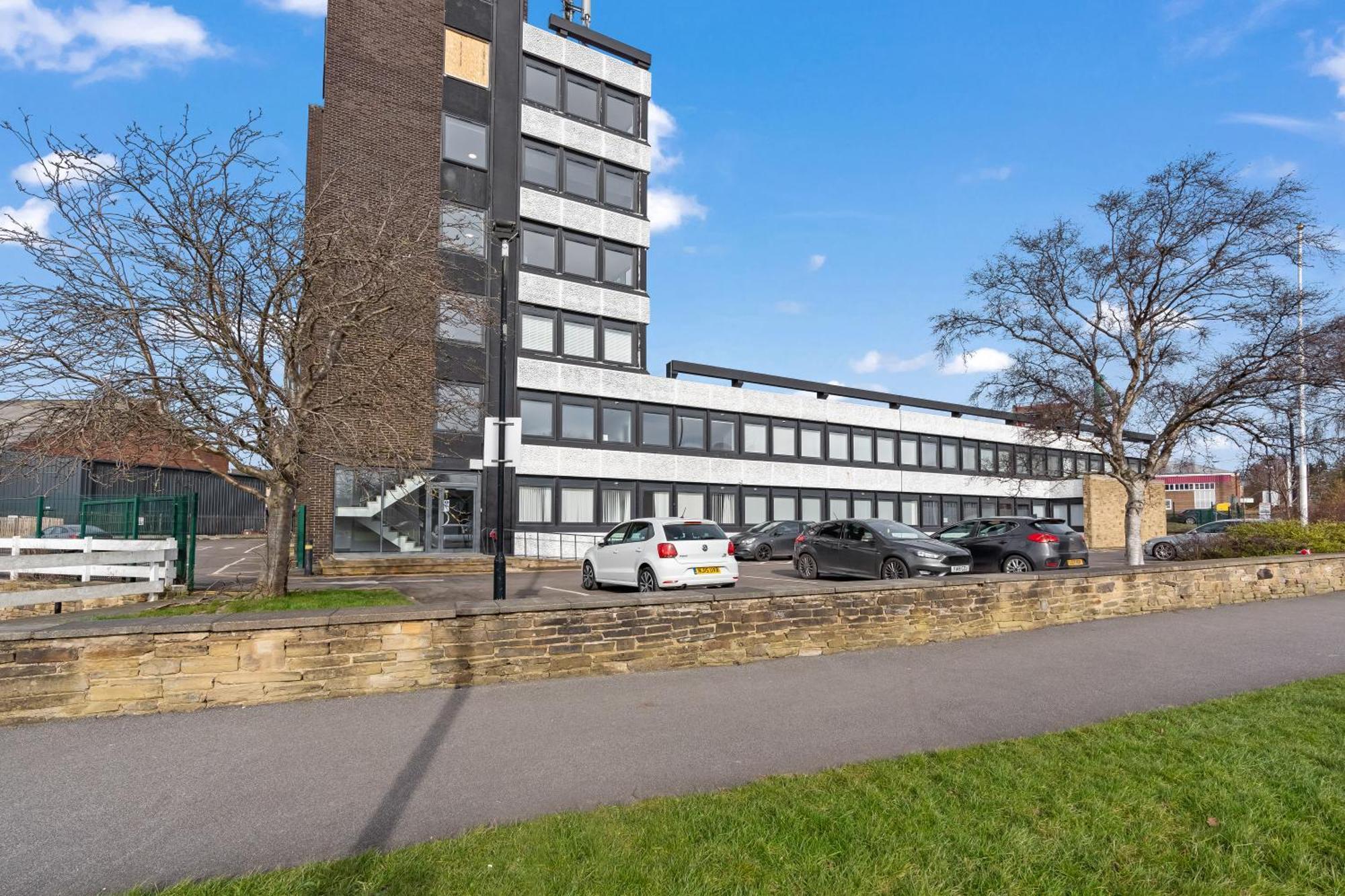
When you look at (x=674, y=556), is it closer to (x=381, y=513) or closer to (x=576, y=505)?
(x=381, y=513)

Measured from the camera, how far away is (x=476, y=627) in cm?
766

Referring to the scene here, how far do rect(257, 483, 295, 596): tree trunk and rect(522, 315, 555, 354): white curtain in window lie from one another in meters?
15.7

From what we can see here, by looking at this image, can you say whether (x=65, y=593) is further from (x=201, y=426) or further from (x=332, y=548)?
(x=332, y=548)

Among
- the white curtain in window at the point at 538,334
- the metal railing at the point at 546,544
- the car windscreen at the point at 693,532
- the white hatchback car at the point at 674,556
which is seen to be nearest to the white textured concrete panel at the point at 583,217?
the white curtain in window at the point at 538,334

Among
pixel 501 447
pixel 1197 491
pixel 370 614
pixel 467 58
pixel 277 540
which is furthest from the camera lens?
pixel 1197 491

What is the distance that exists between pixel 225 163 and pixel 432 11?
18.8m

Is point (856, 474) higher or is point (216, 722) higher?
point (856, 474)

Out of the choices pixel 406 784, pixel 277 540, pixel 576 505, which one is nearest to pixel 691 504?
pixel 576 505

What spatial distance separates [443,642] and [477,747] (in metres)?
1.87

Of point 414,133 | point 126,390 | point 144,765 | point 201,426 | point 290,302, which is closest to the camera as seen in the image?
point 144,765

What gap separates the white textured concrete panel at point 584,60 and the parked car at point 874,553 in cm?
2071

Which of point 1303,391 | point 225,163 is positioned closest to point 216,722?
point 225,163

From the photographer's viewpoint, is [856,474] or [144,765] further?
[856,474]

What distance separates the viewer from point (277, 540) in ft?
40.5
